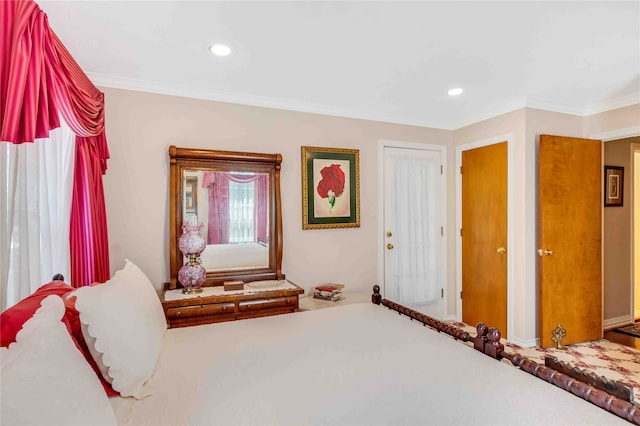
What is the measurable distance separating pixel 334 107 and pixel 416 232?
172cm

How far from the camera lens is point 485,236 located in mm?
3695

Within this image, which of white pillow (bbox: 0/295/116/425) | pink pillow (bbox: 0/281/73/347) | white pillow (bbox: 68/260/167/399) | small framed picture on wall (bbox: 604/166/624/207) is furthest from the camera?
small framed picture on wall (bbox: 604/166/624/207)

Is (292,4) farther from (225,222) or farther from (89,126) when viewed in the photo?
(225,222)

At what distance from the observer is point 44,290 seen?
1391 millimetres

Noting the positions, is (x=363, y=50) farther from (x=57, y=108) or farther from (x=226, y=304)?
(x=226, y=304)

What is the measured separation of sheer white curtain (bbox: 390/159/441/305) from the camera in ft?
12.6

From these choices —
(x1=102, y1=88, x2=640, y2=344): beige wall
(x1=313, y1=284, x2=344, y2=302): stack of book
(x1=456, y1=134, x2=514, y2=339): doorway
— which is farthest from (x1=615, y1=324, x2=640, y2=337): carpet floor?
(x1=313, y1=284, x2=344, y2=302): stack of book

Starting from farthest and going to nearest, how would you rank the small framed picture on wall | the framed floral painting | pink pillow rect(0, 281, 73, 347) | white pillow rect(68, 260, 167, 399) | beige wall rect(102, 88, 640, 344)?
1. the small framed picture on wall
2. the framed floral painting
3. beige wall rect(102, 88, 640, 344)
4. white pillow rect(68, 260, 167, 399)
5. pink pillow rect(0, 281, 73, 347)

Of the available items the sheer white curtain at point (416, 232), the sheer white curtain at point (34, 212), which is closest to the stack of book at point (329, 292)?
the sheer white curtain at point (416, 232)

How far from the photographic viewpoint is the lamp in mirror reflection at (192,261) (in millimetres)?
2621

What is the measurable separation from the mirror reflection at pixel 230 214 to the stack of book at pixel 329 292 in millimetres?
564

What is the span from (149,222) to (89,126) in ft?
3.00

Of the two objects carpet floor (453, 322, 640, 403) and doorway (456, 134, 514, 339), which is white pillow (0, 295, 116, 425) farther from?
doorway (456, 134, 514, 339)

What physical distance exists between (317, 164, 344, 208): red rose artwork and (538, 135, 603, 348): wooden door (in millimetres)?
1941
